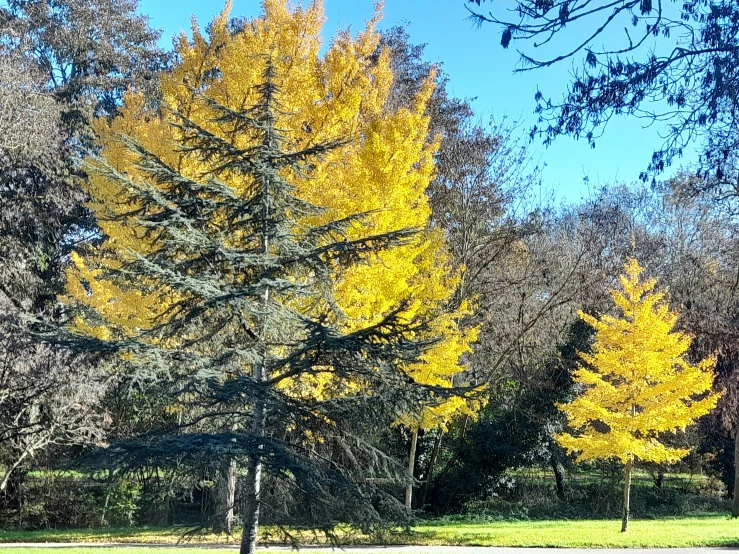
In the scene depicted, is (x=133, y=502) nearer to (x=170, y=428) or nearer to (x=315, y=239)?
(x=170, y=428)

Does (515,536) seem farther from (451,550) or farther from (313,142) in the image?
(313,142)

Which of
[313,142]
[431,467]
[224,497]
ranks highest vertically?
[313,142]

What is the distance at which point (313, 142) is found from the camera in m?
9.13

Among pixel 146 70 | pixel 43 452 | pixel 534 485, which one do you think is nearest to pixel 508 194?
pixel 534 485

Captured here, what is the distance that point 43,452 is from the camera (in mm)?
16062

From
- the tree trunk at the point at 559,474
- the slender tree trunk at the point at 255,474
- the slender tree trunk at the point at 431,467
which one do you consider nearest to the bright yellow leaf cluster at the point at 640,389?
the slender tree trunk at the point at 431,467

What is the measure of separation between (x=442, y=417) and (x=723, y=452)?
12659 mm

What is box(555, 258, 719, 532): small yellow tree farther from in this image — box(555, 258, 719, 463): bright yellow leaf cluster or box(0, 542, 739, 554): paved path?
box(0, 542, 739, 554): paved path

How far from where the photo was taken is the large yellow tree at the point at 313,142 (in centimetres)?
882

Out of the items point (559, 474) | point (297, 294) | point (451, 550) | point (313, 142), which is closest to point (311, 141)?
point (313, 142)

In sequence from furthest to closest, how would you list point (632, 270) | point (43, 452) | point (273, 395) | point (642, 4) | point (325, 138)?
point (43, 452), point (632, 270), point (325, 138), point (273, 395), point (642, 4)

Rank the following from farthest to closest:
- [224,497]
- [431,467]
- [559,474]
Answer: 1. [559,474]
2. [431,467]
3. [224,497]

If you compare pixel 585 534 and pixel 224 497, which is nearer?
pixel 224 497

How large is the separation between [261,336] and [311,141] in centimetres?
337
